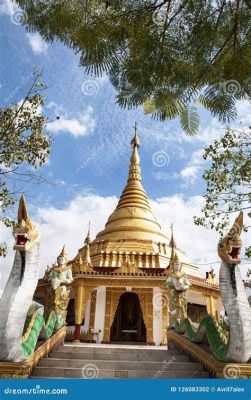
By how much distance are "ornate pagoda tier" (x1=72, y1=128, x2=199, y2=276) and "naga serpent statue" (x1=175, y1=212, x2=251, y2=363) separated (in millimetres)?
12607

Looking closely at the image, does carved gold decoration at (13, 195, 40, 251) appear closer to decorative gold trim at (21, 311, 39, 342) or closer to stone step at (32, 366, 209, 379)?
decorative gold trim at (21, 311, 39, 342)

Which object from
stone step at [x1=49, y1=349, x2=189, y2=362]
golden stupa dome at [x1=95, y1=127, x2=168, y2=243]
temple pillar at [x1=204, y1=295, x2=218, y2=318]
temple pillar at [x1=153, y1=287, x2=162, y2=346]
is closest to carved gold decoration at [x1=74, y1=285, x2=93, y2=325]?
temple pillar at [x1=153, y1=287, x2=162, y2=346]

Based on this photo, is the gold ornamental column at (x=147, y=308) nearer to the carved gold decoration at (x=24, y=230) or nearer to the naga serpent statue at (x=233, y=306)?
the naga serpent statue at (x=233, y=306)

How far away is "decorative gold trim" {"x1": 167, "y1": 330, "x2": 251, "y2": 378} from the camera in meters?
4.87

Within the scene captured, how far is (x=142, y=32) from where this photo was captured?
478cm

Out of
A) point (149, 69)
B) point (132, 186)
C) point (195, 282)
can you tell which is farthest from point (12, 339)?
point (132, 186)

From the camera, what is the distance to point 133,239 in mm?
20234

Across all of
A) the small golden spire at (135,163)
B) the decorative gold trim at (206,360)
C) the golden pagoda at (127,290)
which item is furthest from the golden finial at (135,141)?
the decorative gold trim at (206,360)

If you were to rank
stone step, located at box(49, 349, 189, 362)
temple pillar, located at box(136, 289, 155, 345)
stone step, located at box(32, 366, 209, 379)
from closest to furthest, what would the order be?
1. stone step, located at box(32, 366, 209, 379)
2. stone step, located at box(49, 349, 189, 362)
3. temple pillar, located at box(136, 289, 155, 345)

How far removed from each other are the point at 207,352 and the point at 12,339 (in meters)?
3.30

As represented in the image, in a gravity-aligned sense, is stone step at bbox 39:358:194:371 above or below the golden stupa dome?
below

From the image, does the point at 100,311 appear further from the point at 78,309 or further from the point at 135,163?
the point at 135,163

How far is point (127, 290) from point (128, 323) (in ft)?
8.59

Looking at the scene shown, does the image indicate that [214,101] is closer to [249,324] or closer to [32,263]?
[249,324]
